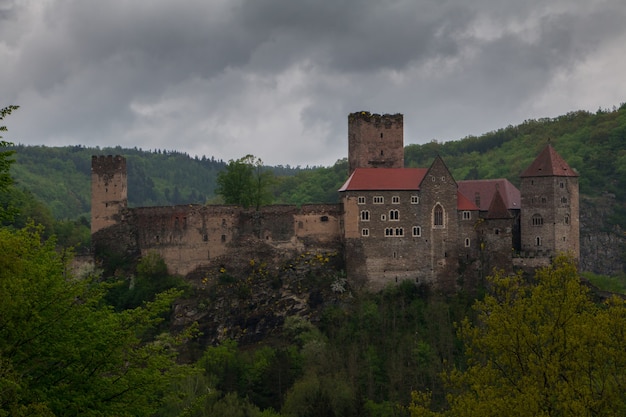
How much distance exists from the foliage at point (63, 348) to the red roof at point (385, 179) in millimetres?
42311

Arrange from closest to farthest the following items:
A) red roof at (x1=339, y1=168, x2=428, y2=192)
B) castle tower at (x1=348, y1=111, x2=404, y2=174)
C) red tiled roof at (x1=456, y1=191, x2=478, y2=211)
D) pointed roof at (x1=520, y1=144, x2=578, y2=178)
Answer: pointed roof at (x1=520, y1=144, x2=578, y2=178), red tiled roof at (x1=456, y1=191, x2=478, y2=211), red roof at (x1=339, y1=168, x2=428, y2=192), castle tower at (x1=348, y1=111, x2=404, y2=174)

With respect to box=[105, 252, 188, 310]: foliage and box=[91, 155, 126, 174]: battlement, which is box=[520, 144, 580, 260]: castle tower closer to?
box=[105, 252, 188, 310]: foliage

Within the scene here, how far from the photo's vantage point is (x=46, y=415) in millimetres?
20938

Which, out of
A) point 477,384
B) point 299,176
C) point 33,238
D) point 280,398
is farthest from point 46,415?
point 299,176

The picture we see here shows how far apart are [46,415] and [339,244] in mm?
48887

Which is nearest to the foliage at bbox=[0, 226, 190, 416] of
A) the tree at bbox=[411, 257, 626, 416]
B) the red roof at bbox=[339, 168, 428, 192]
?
the tree at bbox=[411, 257, 626, 416]

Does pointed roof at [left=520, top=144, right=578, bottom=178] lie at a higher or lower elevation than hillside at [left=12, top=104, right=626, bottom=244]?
lower

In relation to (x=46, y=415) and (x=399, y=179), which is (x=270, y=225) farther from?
(x=46, y=415)

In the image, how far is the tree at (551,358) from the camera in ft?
84.2

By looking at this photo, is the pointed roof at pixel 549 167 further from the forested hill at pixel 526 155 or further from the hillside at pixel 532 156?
the forested hill at pixel 526 155

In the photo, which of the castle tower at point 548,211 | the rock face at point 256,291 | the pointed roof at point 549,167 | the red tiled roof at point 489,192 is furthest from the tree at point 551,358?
the red tiled roof at point 489,192

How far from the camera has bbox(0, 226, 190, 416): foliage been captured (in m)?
23.0

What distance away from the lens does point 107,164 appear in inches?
2921

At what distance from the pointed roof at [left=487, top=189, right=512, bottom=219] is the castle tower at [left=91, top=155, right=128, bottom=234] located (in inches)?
951
